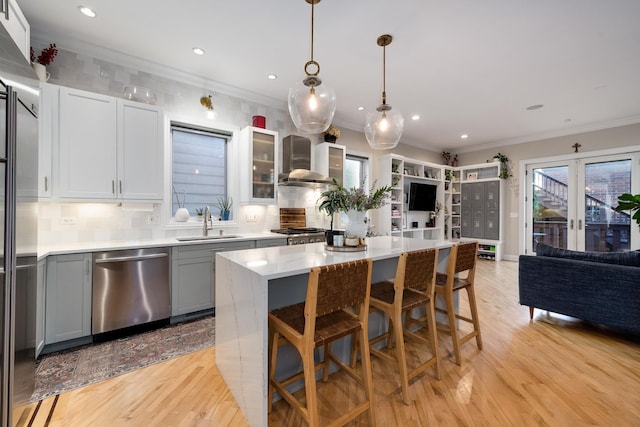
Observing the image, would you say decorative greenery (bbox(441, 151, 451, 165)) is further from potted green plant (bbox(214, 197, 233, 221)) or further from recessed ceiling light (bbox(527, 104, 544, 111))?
potted green plant (bbox(214, 197, 233, 221))

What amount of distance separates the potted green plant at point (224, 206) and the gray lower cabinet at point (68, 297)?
161 cm

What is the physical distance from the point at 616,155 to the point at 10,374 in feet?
27.9

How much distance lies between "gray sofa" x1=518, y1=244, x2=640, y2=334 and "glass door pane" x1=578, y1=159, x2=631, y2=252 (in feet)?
12.6

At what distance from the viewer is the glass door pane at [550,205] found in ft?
19.7

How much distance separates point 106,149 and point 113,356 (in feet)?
6.45

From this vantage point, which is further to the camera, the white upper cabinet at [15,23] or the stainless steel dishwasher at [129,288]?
the stainless steel dishwasher at [129,288]

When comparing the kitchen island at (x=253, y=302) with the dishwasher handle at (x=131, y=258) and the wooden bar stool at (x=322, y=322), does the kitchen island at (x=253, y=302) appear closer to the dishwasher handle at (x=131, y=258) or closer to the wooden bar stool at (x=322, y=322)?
the wooden bar stool at (x=322, y=322)

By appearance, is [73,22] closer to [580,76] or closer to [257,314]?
[257,314]

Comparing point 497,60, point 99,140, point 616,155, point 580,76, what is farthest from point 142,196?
point 616,155

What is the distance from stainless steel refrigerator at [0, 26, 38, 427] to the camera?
1342 millimetres

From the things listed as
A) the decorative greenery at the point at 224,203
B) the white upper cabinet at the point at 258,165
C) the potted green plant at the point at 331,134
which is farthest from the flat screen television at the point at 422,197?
the decorative greenery at the point at 224,203

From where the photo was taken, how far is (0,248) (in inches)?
52.6

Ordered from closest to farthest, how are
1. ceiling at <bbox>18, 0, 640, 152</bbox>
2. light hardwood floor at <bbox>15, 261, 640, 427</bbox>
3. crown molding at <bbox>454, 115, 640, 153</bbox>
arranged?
light hardwood floor at <bbox>15, 261, 640, 427</bbox>
ceiling at <bbox>18, 0, 640, 152</bbox>
crown molding at <bbox>454, 115, 640, 153</bbox>

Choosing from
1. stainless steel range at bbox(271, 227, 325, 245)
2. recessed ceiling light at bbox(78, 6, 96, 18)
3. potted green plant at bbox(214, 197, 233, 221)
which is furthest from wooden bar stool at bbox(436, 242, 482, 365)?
recessed ceiling light at bbox(78, 6, 96, 18)
